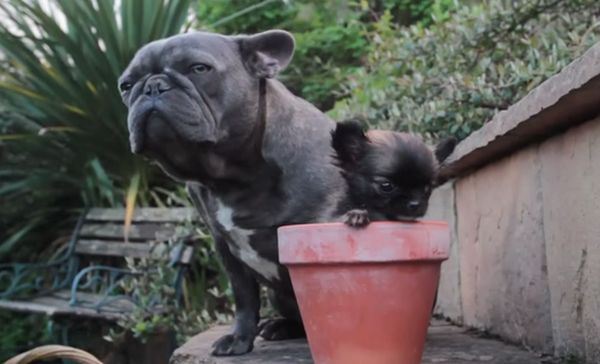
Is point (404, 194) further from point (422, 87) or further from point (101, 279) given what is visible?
point (101, 279)

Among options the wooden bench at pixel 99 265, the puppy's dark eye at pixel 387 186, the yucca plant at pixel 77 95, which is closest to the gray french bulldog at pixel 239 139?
the puppy's dark eye at pixel 387 186

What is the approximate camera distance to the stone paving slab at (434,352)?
1.95 metres

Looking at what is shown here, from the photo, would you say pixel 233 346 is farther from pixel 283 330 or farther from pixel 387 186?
pixel 387 186

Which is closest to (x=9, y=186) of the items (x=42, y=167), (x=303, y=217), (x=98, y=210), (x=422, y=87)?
(x=42, y=167)

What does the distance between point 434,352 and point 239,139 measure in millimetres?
790

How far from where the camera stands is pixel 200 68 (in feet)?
6.53

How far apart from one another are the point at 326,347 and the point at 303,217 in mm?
505

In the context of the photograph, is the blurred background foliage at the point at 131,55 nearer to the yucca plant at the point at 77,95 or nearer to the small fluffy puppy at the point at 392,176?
the yucca plant at the point at 77,95

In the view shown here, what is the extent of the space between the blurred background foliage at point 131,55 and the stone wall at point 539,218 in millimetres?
673

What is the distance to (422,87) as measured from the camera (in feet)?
11.8

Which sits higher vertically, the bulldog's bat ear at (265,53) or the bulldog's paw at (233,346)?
the bulldog's bat ear at (265,53)

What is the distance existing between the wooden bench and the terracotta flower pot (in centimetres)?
283

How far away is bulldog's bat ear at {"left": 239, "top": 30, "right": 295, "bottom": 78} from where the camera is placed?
84.4 inches

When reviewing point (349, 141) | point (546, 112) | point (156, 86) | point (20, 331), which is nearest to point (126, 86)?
point (156, 86)
